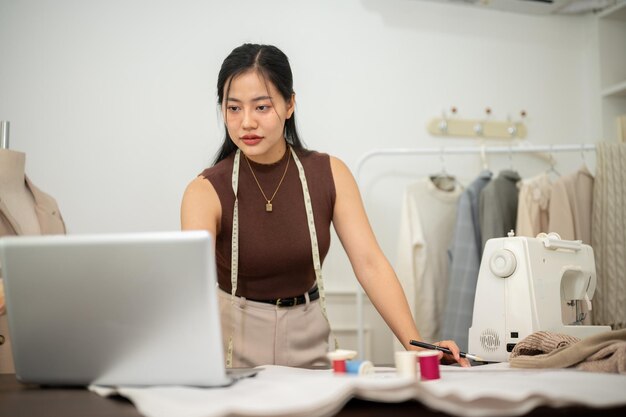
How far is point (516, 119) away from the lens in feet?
10.9

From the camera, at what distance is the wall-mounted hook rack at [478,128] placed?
3.16 meters

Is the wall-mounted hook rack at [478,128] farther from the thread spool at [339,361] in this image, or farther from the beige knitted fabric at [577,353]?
the thread spool at [339,361]

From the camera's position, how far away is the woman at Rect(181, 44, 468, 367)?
1643mm

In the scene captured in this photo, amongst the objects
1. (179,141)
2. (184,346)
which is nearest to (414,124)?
(179,141)

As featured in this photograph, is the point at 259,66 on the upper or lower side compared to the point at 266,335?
upper

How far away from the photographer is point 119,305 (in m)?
0.91

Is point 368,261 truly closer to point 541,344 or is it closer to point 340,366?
point 541,344

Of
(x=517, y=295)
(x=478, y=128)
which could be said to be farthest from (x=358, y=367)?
(x=478, y=128)

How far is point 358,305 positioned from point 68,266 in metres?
1.92

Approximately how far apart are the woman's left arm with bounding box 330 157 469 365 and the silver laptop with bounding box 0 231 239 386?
0.70 meters

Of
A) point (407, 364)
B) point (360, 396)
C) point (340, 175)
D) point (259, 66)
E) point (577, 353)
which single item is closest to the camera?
point (360, 396)

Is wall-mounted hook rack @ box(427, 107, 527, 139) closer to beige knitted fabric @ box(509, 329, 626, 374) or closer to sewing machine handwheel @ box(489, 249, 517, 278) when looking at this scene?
sewing machine handwheel @ box(489, 249, 517, 278)

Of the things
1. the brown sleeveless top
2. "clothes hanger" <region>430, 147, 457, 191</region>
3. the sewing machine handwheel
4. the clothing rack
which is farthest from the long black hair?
"clothes hanger" <region>430, 147, 457, 191</region>

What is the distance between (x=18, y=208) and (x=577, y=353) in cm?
168
